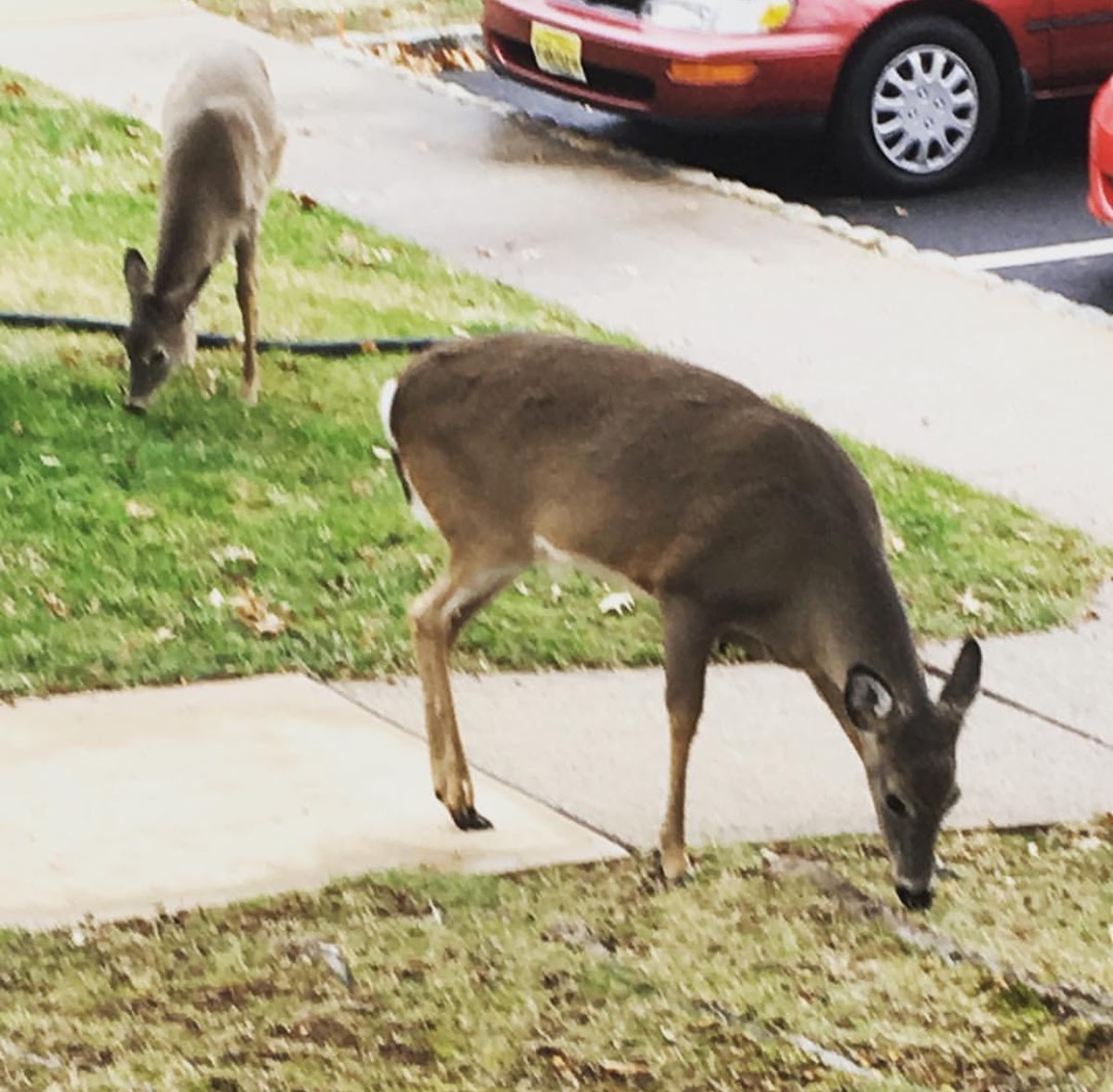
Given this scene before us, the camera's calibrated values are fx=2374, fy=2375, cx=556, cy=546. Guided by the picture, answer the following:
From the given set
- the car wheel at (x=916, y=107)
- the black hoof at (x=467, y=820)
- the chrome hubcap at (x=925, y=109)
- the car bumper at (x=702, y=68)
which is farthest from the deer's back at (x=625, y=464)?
the chrome hubcap at (x=925, y=109)

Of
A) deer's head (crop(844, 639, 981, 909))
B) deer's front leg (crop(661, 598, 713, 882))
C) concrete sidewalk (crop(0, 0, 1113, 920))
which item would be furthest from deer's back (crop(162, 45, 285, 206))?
deer's head (crop(844, 639, 981, 909))

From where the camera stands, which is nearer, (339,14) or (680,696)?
(680,696)

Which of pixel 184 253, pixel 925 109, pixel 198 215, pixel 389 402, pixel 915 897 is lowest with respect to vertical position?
pixel 915 897

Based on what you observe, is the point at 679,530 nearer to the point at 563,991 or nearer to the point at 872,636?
the point at 872,636

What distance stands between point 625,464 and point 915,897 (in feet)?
3.82

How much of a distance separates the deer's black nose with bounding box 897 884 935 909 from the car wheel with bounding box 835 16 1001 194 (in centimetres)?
774

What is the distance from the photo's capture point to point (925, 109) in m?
12.4

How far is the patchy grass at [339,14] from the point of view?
51.8ft

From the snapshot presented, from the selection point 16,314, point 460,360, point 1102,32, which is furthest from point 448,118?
point 460,360

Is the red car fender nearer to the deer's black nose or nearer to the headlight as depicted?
the headlight

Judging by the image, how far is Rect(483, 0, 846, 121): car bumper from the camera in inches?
473

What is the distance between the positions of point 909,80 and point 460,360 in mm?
7293

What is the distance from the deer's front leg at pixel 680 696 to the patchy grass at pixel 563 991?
0.31ft

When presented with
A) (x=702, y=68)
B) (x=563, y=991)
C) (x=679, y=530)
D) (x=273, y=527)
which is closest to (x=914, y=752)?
(x=679, y=530)
